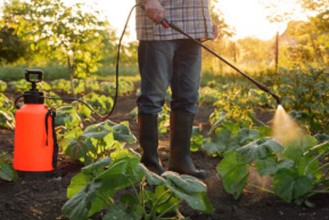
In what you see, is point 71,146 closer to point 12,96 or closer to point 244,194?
point 244,194

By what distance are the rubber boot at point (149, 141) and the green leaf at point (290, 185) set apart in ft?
2.80

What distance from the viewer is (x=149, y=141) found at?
3.63 metres

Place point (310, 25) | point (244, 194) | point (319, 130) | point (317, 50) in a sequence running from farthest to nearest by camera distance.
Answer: point (317, 50)
point (310, 25)
point (319, 130)
point (244, 194)

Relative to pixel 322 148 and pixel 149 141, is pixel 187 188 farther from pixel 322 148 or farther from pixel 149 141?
pixel 149 141

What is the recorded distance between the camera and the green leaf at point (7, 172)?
3.19m

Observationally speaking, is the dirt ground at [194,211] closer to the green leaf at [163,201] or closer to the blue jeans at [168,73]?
the green leaf at [163,201]

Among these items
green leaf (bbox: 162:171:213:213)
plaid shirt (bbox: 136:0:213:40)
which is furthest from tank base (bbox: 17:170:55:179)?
green leaf (bbox: 162:171:213:213)

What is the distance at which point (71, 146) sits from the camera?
134 inches

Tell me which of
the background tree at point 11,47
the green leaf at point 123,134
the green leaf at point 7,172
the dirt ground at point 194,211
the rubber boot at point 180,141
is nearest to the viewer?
the dirt ground at point 194,211

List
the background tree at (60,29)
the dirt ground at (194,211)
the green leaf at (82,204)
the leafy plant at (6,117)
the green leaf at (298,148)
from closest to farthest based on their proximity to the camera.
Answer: the green leaf at (82,204), the dirt ground at (194,211), the green leaf at (298,148), the leafy plant at (6,117), the background tree at (60,29)

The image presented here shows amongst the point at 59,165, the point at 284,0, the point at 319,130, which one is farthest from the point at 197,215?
the point at 284,0

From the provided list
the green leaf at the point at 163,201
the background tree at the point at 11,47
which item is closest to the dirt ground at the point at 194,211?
the green leaf at the point at 163,201

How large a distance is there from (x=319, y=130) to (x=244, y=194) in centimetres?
154

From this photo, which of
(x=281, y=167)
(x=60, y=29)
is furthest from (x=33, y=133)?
(x=60, y=29)
